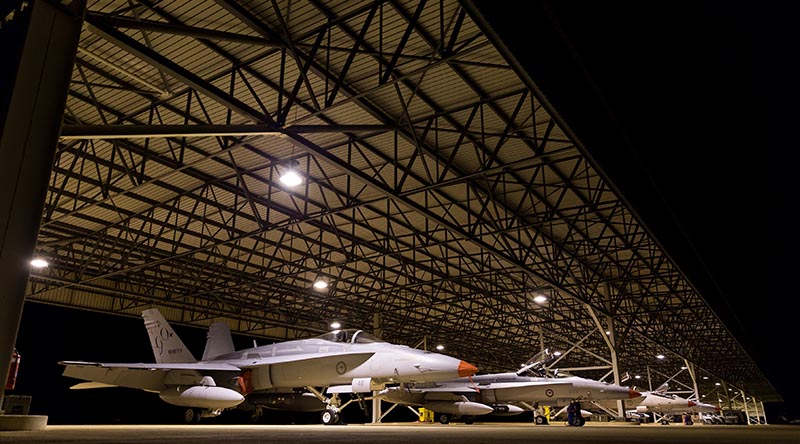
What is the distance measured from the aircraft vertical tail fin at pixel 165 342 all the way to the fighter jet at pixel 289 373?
236 cm

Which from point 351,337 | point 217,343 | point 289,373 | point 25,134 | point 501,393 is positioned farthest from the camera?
point 501,393

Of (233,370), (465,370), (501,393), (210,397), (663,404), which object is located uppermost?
(233,370)

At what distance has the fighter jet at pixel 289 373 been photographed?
47.6 feet

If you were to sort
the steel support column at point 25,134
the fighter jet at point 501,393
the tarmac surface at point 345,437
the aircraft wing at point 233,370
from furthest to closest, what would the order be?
the fighter jet at point 501,393, the aircraft wing at point 233,370, the tarmac surface at point 345,437, the steel support column at point 25,134

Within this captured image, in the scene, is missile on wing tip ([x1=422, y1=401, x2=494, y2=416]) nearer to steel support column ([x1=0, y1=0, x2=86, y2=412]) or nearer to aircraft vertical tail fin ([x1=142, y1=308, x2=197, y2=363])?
aircraft vertical tail fin ([x1=142, y1=308, x2=197, y2=363])

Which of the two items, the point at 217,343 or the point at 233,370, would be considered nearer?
the point at 233,370

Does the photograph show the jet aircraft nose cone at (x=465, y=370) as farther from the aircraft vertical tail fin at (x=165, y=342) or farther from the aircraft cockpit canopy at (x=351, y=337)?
the aircraft vertical tail fin at (x=165, y=342)

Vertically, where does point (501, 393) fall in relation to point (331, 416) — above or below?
above

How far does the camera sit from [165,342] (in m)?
20.1

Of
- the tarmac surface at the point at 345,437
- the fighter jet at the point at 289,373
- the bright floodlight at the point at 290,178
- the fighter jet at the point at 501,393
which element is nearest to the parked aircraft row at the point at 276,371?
the fighter jet at the point at 289,373

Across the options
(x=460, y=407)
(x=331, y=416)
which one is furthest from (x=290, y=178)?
(x=460, y=407)

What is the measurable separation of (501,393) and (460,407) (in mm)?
2049

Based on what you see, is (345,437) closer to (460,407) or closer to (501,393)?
(460,407)

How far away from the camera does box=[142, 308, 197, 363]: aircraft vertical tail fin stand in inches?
780
